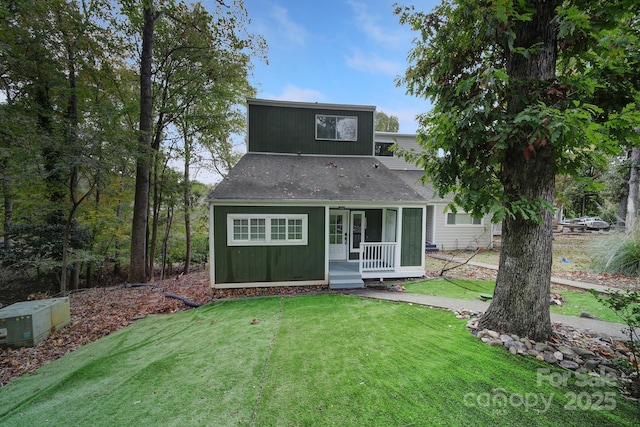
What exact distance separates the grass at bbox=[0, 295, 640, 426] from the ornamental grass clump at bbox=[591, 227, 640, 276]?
7.86 metres

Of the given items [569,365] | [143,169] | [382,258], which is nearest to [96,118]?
[143,169]

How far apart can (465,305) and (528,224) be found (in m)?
2.73

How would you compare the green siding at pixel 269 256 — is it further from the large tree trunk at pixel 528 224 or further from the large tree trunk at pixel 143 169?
the large tree trunk at pixel 528 224

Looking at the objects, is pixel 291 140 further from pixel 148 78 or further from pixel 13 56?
pixel 13 56

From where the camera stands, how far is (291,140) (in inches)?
403

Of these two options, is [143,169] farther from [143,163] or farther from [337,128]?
[337,128]

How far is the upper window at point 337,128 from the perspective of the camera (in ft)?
33.9

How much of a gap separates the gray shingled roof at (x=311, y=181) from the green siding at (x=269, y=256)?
42 centimetres

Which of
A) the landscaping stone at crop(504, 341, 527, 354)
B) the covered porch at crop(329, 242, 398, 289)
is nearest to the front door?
the covered porch at crop(329, 242, 398, 289)

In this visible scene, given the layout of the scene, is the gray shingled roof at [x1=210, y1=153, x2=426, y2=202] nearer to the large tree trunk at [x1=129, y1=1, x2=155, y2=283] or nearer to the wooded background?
the wooded background

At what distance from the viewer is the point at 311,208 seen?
7594mm

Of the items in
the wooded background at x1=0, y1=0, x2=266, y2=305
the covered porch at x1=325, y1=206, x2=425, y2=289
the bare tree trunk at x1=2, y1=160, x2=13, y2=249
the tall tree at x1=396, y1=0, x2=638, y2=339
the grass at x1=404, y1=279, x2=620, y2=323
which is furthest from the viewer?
the covered porch at x1=325, y1=206, x2=425, y2=289

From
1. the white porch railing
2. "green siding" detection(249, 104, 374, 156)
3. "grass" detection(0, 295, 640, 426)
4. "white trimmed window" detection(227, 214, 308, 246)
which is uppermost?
"green siding" detection(249, 104, 374, 156)

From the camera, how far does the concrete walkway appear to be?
4376 mm
